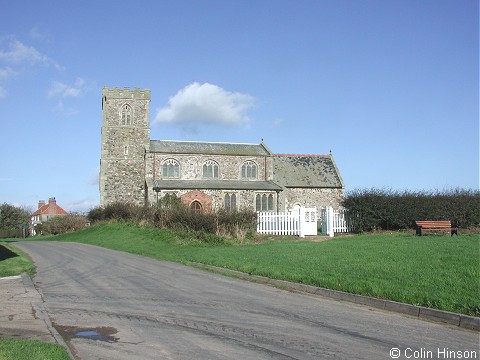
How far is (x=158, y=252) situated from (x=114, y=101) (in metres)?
37.4

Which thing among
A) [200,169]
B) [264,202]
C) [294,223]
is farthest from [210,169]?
[294,223]

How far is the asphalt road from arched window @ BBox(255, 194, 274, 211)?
38395 mm

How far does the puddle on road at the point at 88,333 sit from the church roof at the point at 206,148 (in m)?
44.8

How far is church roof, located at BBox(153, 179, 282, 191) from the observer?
1943 inches

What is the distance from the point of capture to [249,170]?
54.7 m

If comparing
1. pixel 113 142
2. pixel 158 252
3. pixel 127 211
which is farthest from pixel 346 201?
pixel 113 142

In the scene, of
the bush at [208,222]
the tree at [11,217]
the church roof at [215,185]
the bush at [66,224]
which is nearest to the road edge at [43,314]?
the bush at [208,222]

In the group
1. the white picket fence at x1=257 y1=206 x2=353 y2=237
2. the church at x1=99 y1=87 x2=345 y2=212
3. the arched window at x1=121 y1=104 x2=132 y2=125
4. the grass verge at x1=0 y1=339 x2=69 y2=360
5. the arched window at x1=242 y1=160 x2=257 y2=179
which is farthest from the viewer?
the arched window at x1=121 y1=104 x2=132 y2=125

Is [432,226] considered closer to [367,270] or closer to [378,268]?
[378,268]

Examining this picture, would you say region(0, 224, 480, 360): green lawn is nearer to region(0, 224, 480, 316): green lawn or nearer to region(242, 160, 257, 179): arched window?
region(0, 224, 480, 316): green lawn

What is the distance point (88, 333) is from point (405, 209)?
2594 cm

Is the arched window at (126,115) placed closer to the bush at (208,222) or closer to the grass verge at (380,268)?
the bush at (208,222)

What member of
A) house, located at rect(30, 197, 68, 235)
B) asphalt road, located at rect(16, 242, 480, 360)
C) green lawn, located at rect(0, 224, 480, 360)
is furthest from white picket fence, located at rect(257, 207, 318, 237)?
house, located at rect(30, 197, 68, 235)

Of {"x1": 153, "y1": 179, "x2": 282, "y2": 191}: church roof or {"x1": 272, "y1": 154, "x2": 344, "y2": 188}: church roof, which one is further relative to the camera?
{"x1": 272, "y1": 154, "x2": 344, "y2": 188}: church roof
